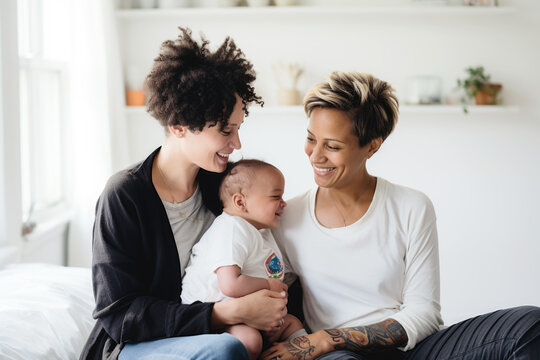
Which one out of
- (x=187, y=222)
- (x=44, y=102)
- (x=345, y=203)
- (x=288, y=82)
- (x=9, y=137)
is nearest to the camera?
(x=187, y=222)

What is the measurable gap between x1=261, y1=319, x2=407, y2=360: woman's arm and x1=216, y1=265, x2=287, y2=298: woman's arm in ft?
0.58

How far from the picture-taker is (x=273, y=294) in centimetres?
162

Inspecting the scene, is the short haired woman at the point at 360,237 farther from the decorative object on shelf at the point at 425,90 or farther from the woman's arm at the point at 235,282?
the decorative object on shelf at the point at 425,90

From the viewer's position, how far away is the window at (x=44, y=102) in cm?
297

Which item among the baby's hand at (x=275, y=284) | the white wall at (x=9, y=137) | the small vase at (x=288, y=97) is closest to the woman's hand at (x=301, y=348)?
the baby's hand at (x=275, y=284)

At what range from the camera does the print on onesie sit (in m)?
1.74

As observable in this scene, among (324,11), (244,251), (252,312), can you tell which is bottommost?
(252,312)

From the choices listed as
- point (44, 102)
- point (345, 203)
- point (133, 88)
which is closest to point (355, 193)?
point (345, 203)

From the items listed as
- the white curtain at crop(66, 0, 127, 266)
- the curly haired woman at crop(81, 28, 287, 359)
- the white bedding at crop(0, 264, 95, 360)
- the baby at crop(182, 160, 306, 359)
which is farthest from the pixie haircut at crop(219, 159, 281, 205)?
the white curtain at crop(66, 0, 127, 266)

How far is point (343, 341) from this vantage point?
1.66m

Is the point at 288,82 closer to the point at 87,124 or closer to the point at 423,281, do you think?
the point at 87,124

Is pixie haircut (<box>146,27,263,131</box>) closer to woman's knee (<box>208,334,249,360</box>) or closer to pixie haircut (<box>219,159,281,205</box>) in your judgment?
pixie haircut (<box>219,159,281,205</box>)

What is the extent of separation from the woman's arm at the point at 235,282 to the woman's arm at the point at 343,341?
176 mm

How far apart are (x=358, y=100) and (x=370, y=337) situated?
2.29 feet
